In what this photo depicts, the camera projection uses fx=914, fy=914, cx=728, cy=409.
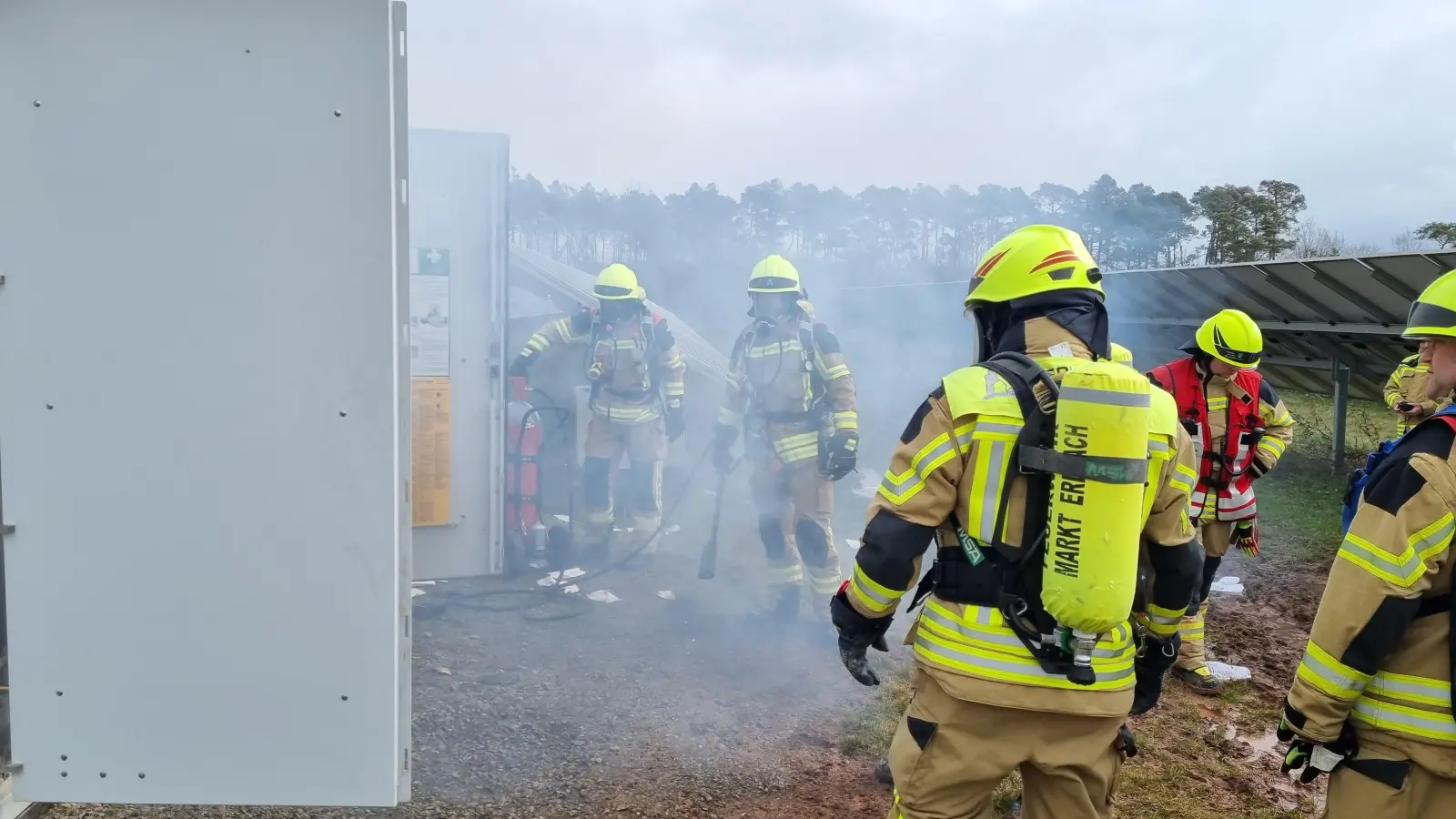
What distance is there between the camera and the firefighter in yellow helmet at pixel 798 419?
5.77 m

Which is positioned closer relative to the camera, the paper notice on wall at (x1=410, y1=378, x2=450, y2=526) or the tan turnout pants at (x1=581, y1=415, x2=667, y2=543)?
the paper notice on wall at (x1=410, y1=378, x2=450, y2=526)

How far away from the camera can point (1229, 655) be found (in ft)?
18.4

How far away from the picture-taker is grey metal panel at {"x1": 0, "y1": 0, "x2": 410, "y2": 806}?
190cm

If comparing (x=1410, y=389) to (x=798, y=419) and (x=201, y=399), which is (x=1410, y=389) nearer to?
(x=798, y=419)

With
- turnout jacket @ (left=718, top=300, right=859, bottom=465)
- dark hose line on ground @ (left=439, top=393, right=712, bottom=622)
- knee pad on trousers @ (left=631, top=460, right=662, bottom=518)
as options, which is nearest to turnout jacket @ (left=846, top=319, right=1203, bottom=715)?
turnout jacket @ (left=718, top=300, right=859, bottom=465)

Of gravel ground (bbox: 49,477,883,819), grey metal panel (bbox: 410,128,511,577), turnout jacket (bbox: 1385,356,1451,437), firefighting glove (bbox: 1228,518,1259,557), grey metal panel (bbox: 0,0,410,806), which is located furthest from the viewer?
turnout jacket (bbox: 1385,356,1451,437)

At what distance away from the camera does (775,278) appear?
584 centimetres

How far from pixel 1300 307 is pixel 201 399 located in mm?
10543

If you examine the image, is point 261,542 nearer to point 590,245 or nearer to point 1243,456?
point 1243,456

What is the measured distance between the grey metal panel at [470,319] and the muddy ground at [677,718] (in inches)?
13.4

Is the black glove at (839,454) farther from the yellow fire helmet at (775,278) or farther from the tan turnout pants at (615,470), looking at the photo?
the tan turnout pants at (615,470)

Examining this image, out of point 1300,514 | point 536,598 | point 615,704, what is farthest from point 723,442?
point 1300,514

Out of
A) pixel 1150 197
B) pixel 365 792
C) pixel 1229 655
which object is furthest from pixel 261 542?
pixel 1150 197

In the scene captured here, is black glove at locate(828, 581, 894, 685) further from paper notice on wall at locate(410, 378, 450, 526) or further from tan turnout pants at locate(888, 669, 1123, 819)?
paper notice on wall at locate(410, 378, 450, 526)
